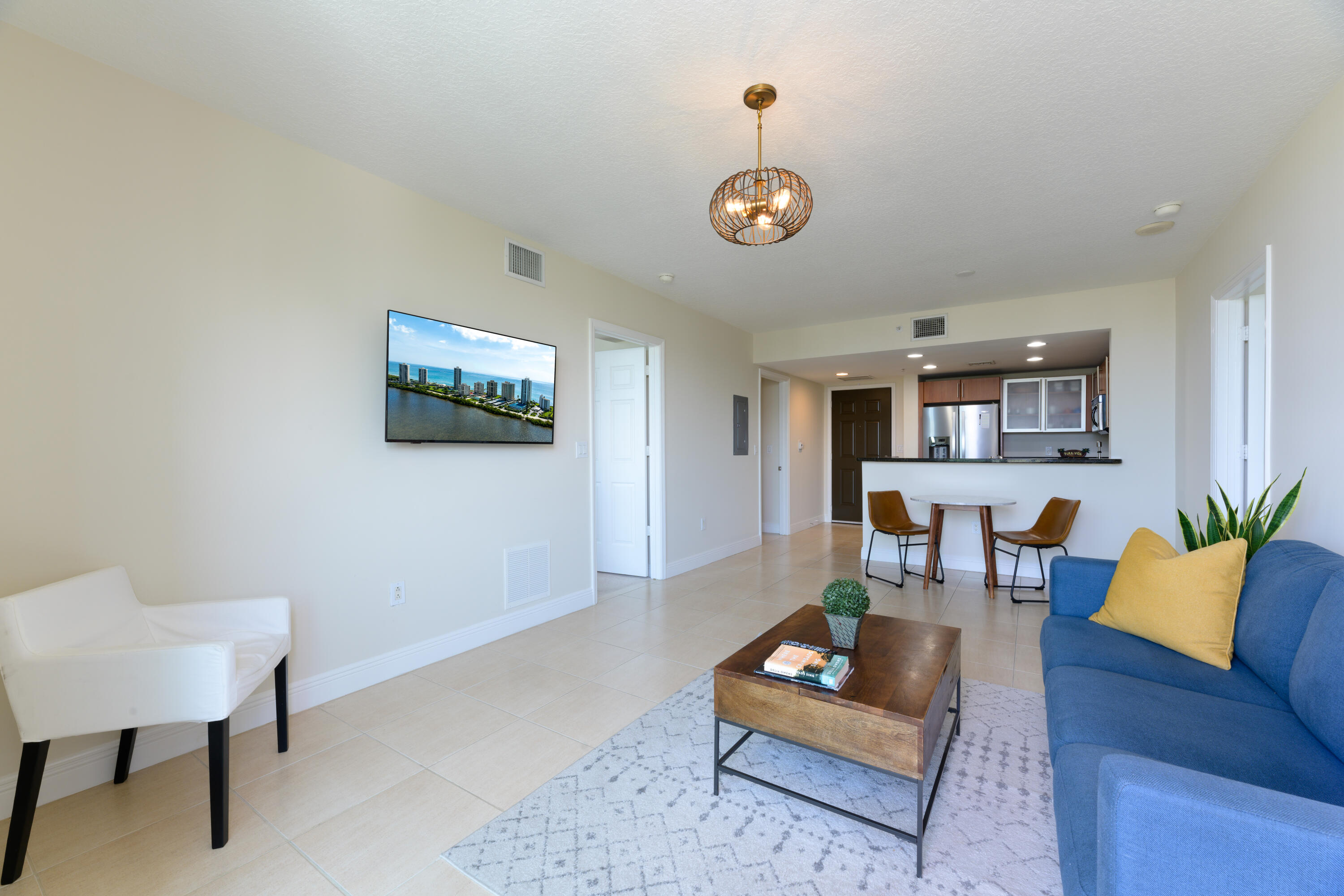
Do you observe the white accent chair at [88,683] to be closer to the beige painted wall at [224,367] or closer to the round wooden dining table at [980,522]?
the beige painted wall at [224,367]

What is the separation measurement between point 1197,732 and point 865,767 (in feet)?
2.87

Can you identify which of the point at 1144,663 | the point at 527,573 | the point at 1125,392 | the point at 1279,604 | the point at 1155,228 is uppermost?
the point at 1155,228

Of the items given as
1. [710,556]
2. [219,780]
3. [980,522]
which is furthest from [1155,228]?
[219,780]

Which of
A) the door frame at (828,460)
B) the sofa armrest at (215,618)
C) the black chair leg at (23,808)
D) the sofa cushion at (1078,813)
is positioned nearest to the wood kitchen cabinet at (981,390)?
the door frame at (828,460)

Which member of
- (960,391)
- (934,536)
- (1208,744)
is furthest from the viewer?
(960,391)

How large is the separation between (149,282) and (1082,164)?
4021mm

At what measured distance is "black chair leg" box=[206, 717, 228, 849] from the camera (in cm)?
162

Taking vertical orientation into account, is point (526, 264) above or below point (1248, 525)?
above

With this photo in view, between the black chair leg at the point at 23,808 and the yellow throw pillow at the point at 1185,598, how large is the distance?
11.3 feet

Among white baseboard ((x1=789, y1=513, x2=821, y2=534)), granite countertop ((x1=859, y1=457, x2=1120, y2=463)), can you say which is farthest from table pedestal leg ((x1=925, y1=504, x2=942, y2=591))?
white baseboard ((x1=789, y1=513, x2=821, y2=534))

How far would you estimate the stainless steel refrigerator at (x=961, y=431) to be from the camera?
23.0 ft

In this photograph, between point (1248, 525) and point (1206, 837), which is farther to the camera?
point (1248, 525)

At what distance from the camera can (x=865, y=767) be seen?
6.01 feet

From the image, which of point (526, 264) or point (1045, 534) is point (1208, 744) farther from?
point (526, 264)
